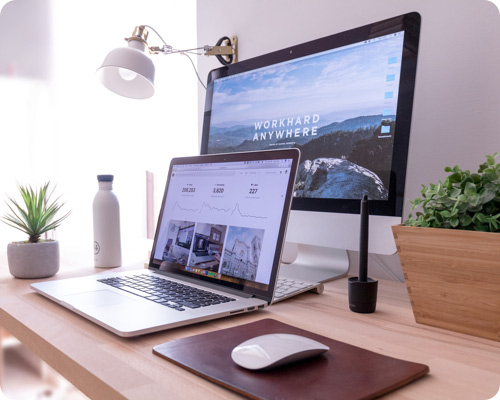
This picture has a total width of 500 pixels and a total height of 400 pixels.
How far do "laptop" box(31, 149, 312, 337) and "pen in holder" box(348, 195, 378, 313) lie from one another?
127 mm

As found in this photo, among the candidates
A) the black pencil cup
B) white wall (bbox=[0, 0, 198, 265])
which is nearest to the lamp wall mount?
white wall (bbox=[0, 0, 198, 265])

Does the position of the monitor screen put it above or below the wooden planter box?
above

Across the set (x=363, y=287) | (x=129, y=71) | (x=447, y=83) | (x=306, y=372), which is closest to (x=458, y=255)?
(x=363, y=287)

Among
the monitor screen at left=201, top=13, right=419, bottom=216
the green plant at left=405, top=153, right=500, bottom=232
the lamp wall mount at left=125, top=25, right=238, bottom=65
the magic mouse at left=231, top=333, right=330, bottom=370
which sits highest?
the lamp wall mount at left=125, top=25, right=238, bottom=65

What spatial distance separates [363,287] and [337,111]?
385 mm

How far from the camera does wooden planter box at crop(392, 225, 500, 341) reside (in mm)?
557

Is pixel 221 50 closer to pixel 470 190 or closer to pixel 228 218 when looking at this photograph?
pixel 228 218

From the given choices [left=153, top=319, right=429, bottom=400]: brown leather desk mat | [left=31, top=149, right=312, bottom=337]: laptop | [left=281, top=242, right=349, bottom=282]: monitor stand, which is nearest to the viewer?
[left=153, top=319, right=429, bottom=400]: brown leather desk mat

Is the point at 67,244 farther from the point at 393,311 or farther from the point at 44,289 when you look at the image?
the point at 393,311

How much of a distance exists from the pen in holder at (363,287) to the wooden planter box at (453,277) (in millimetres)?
73

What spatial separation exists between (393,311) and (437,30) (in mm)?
635

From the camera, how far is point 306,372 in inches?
17.7

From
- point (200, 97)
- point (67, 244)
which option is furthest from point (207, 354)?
point (200, 97)

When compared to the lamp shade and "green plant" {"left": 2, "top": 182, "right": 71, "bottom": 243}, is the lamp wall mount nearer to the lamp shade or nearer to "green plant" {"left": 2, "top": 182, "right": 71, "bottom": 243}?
the lamp shade
